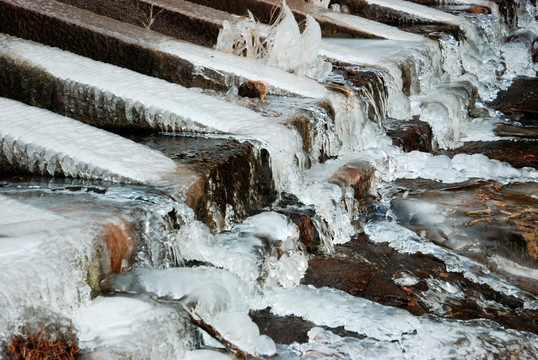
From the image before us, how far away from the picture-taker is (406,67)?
6.46 metres

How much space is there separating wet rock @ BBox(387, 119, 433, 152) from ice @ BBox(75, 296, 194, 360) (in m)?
3.17

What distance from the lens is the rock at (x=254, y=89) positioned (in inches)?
197

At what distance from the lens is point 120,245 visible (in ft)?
9.71

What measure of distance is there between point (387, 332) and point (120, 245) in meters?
1.26

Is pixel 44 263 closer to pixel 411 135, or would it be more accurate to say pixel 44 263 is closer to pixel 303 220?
pixel 303 220

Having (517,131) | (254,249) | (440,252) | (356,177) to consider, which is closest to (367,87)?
(356,177)

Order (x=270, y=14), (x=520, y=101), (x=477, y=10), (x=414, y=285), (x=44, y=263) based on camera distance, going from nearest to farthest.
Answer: (x=44, y=263) → (x=414, y=285) → (x=270, y=14) → (x=520, y=101) → (x=477, y=10)

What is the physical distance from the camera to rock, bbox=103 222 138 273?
289cm

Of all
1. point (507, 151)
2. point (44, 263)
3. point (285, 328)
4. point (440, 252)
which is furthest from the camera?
point (507, 151)

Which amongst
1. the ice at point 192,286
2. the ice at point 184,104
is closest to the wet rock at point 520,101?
the ice at point 184,104

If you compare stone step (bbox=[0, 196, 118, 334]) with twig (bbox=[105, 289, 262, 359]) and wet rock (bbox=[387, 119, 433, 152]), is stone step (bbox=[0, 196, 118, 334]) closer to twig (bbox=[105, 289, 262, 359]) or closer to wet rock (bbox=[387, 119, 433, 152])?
twig (bbox=[105, 289, 262, 359])

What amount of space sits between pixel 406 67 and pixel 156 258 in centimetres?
397

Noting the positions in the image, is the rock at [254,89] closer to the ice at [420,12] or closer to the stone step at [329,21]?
the stone step at [329,21]

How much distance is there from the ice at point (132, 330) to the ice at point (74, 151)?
0.89 meters
